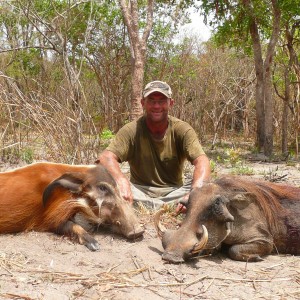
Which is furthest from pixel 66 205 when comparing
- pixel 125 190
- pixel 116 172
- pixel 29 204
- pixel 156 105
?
pixel 156 105

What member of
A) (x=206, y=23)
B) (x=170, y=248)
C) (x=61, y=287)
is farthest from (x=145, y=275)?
(x=206, y=23)

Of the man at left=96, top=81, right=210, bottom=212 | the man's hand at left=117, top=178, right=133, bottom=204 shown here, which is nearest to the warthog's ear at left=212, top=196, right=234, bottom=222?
the man's hand at left=117, top=178, right=133, bottom=204

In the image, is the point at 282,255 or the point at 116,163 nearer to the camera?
the point at 282,255

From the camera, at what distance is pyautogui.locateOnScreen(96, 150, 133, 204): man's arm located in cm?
411

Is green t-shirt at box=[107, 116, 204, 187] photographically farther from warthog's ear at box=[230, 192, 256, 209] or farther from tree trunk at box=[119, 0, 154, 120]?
tree trunk at box=[119, 0, 154, 120]

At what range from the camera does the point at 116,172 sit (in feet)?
14.4

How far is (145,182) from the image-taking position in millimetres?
5199

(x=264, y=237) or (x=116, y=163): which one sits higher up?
(x=116, y=163)

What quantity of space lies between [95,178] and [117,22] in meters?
9.14

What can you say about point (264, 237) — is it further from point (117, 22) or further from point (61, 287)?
point (117, 22)

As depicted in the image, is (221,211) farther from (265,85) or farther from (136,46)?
(265,85)

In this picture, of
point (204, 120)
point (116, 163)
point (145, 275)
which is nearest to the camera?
point (145, 275)

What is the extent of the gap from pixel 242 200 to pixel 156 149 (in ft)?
4.95

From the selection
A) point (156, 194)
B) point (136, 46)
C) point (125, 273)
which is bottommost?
point (125, 273)
